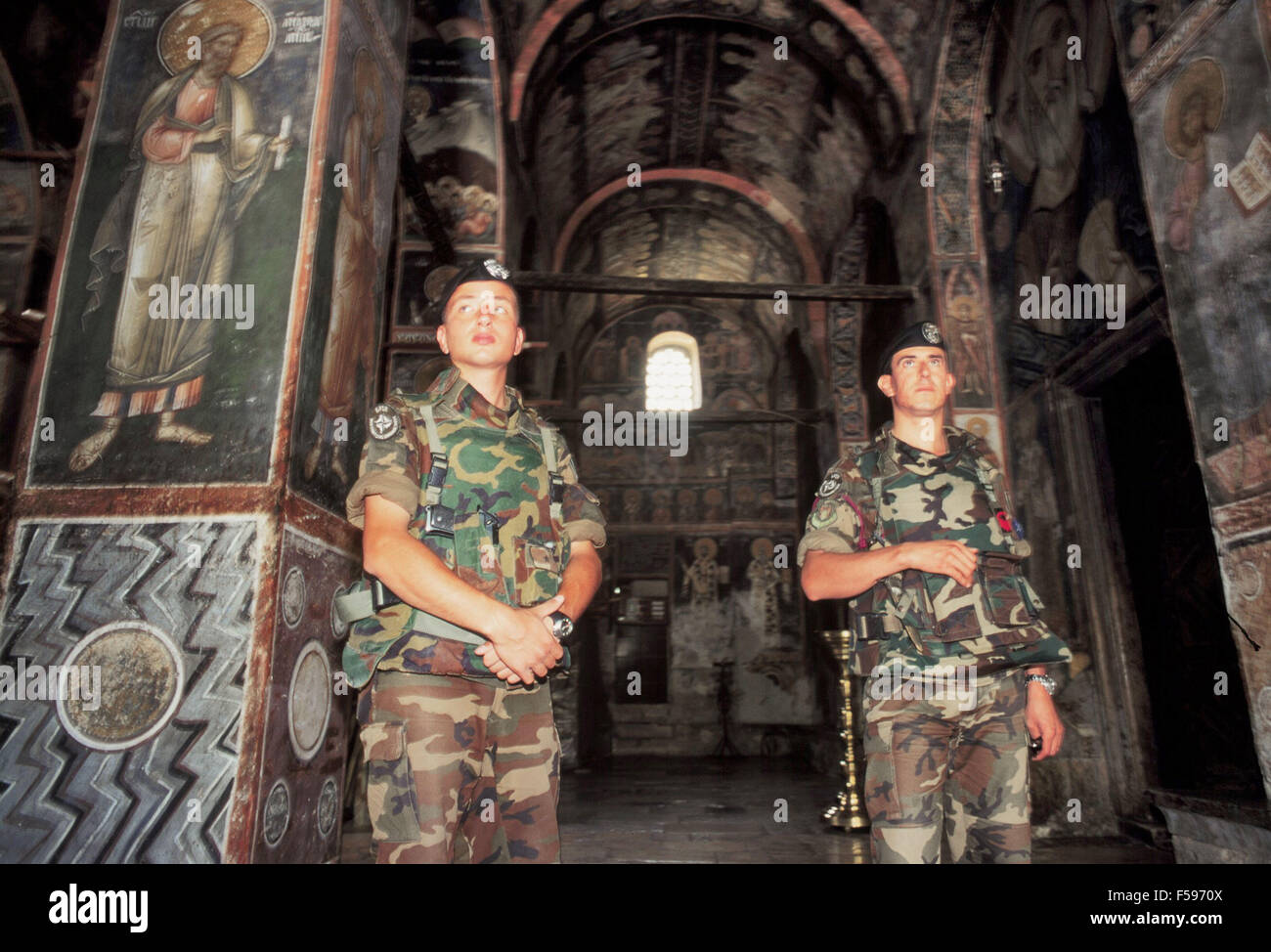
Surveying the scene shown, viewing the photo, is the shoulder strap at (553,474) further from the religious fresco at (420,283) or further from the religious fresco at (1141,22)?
the religious fresco at (420,283)

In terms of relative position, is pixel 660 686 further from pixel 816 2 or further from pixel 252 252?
pixel 252 252

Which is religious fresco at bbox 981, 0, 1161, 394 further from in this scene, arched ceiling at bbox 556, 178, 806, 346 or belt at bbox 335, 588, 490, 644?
belt at bbox 335, 588, 490, 644

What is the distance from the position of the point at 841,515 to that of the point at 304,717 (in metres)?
2.26

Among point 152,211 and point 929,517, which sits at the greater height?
point 152,211

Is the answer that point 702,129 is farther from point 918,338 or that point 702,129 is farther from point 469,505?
point 469,505

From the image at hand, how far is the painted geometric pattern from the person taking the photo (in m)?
2.69

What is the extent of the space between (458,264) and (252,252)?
3.98 metres

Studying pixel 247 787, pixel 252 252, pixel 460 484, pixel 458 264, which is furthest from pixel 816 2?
pixel 247 787

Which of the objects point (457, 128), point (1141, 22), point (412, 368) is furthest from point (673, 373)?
point (1141, 22)

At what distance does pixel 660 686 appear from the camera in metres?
15.1

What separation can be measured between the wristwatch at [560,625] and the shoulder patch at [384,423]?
63 centimetres

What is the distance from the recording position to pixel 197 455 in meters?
3.12

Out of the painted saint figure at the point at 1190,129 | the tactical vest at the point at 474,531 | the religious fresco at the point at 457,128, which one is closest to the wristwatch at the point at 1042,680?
the tactical vest at the point at 474,531

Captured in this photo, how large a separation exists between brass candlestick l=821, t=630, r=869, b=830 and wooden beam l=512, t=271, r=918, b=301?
319 cm
